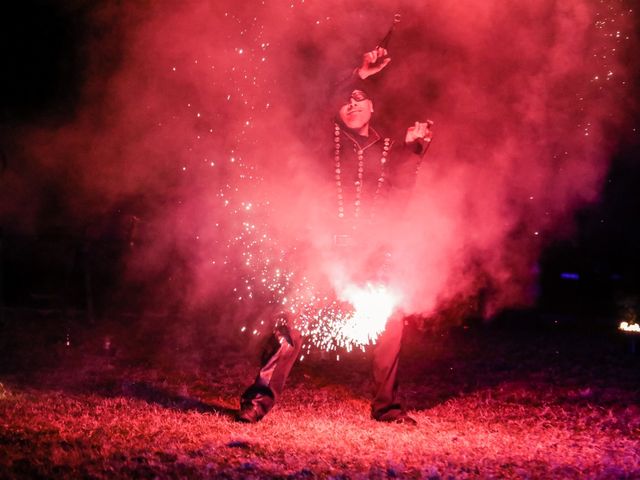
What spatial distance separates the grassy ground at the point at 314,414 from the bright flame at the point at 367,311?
76 centimetres

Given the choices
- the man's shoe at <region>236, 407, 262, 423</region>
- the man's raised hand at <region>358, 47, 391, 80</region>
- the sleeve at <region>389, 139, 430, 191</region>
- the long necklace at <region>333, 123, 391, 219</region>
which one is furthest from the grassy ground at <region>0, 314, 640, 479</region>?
the man's raised hand at <region>358, 47, 391, 80</region>

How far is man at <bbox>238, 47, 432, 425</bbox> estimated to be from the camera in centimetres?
532

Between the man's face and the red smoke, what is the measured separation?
368mm

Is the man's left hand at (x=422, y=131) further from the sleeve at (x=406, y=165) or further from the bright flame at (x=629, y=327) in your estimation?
the bright flame at (x=629, y=327)

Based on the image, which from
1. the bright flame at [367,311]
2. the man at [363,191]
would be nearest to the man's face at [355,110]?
the man at [363,191]

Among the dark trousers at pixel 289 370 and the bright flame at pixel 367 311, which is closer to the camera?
the dark trousers at pixel 289 370

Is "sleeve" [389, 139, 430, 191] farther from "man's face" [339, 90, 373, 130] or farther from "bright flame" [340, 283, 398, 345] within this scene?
"bright flame" [340, 283, 398, 345]

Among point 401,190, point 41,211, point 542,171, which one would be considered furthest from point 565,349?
point 41,211

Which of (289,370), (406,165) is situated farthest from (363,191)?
(289,370)

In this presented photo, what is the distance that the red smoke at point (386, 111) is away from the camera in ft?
23.6

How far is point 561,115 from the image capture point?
Result: 28.2 ft

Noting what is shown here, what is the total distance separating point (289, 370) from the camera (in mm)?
5316

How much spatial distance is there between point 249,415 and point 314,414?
778mm

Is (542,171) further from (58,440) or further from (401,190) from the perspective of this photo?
(58,440)
